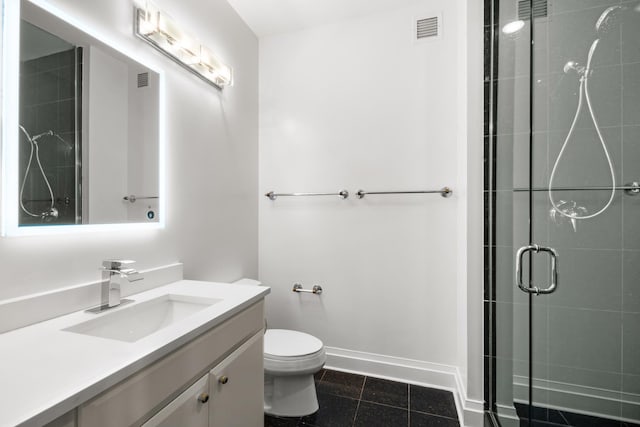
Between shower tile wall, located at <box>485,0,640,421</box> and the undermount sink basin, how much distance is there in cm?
136

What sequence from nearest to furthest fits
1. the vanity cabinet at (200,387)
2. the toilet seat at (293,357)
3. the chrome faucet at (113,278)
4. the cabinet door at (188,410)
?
the vanity cabinet at (200,387)
the cabinet door at (188,410)
the chrome faucet at (113,278)
the toilet seat at (293,357)

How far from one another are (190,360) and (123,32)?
4.27 ft

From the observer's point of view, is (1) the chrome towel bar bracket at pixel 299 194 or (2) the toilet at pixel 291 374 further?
(1) the chrome towel bar bracket at pixel 299 194

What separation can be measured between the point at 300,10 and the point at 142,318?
2068mm

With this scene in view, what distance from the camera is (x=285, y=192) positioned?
7.31 ft

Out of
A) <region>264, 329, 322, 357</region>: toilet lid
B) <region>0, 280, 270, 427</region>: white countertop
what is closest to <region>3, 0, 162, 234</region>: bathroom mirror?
<region>0, 280, 270, 427</region>: white countertop

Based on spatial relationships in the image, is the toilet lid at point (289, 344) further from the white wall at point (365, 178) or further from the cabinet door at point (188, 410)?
the cabinet door at point (188, 410)

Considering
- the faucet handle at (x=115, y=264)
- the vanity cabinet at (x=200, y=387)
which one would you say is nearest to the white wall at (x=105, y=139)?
the faucet handle at (x=115, y=264)

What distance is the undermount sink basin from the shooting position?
95cm

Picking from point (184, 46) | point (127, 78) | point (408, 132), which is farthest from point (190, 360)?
point (408, 132)

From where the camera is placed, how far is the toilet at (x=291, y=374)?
4.92 ft

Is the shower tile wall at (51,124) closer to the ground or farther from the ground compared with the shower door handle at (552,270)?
farther from the ground

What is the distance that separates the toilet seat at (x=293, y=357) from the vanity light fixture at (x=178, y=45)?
1.56 metres

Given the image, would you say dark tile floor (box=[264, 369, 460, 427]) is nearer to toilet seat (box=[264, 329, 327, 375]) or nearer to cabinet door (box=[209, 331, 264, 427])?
toilet seat (box=[264, 329, 327, 375])
